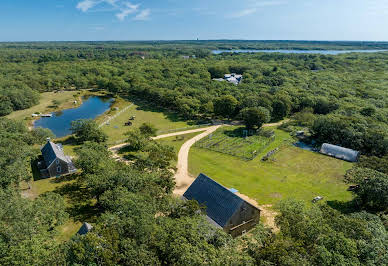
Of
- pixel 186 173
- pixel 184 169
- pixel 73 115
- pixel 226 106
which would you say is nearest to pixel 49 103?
pixel 73 115

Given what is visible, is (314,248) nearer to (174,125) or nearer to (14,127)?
(174,125)

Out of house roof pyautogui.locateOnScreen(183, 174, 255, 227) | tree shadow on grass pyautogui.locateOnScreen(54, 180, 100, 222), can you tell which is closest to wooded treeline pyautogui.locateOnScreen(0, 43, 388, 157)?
house roof pyautogui.locateOnScreen(183, 174, 255, 227)

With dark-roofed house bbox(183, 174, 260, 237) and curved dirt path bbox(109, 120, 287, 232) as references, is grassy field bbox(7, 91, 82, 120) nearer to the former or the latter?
curved dirt path bbox(109, 120, 287, 232)

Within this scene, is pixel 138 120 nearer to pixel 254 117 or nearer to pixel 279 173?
pixel 254 117

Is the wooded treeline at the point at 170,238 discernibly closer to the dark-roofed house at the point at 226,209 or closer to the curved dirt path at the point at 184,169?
the dark-roofed house at the point at 226,209

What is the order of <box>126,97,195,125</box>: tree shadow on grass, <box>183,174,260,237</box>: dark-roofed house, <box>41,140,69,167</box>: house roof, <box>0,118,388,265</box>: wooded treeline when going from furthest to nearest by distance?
<box>126,97,195,125</box>: tree shadow on grass
<box>41,140,69,167</box>: house roof
<box>183,174,260,237</box>: dark-roofed house
<box>0,118,388,265</box>: wooded treeline

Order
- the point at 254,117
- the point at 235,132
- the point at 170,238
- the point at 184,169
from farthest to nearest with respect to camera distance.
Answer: the point at 235,132 → the point at 254,117 → the point at 184,169 → the point at 170,238

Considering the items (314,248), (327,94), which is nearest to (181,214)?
(314,248)
